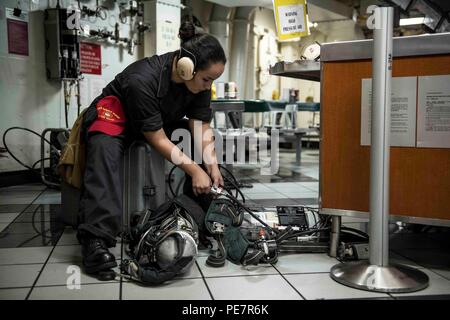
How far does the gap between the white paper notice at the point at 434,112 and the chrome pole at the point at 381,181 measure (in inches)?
8.9

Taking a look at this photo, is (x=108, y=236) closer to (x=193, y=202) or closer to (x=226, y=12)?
(x=193, y=202)

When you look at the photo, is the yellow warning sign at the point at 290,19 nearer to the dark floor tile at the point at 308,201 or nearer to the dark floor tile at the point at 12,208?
the dark floor tile at the point at 308,201

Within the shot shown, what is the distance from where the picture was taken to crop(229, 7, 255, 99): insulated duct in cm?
680

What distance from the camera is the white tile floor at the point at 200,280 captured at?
134 centimetres

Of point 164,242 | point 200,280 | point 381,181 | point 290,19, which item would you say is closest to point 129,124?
point 164,242

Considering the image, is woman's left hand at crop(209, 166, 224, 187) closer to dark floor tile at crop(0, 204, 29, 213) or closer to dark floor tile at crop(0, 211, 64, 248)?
dark floor tile at crop(0, 211, 64, 248)

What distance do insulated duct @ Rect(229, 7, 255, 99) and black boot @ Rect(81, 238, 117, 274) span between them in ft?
17.9

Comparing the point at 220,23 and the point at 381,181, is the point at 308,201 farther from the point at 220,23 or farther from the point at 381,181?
the point at 220,23

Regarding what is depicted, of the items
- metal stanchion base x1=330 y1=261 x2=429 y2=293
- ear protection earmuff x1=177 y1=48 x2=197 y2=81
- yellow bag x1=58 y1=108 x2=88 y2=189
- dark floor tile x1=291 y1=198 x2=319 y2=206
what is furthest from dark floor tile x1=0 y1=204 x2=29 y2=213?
metal stanchion base x1=330 y1=261 x2=429 y2=293

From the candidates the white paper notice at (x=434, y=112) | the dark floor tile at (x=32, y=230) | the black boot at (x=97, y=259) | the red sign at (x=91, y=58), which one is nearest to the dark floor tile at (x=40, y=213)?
the dark floor tile at (x=32, y=230)

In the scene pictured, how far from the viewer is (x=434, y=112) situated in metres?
1.51

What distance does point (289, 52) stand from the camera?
28.6 feet

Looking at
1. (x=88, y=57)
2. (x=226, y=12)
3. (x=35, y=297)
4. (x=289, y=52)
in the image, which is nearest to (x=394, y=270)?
(x=35, y=297)
